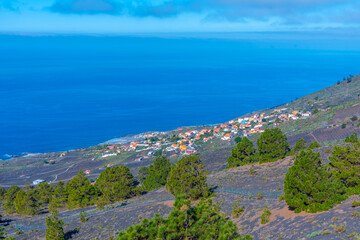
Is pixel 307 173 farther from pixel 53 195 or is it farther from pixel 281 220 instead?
pixel 53 195

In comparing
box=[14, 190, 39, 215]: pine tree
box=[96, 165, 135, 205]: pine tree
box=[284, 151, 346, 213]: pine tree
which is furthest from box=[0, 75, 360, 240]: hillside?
box=[96, 165, 135, 205]: pine tree

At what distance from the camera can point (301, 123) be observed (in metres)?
58.7

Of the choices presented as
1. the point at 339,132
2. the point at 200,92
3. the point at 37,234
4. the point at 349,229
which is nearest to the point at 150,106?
the point at 200,92

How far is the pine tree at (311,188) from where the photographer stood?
52.1ft

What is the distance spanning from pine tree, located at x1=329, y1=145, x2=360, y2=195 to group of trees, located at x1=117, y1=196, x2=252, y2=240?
32.5 feet

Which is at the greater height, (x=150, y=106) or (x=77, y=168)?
(x=150, y=106)

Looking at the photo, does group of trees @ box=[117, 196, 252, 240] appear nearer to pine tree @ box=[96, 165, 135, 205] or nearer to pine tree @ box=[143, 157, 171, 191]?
pine tree @ box=[96, 165, 135, 205]

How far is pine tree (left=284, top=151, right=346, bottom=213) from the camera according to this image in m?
15.9

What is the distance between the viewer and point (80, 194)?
28.4m

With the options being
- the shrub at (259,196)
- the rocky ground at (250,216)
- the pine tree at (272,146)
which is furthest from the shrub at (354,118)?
the shrub at (259,196)

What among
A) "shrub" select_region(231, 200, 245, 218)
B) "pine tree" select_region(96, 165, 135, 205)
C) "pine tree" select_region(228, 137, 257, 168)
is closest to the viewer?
"shrub" select_region(231, 200, 245, 218)

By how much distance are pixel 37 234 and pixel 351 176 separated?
719 inches

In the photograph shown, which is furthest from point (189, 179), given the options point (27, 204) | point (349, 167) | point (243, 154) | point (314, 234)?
point (27, 204)

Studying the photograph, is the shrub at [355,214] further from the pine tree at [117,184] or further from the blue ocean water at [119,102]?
the blue ocean water at [119,102]
